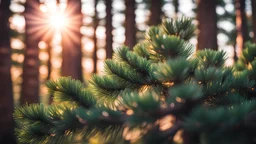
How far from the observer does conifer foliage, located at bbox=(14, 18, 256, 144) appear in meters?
0.80

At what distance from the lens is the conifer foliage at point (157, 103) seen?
0.80 meters

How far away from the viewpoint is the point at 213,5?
25.6 feet

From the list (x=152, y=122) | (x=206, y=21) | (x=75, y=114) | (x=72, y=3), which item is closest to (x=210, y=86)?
(x=152, y=122)

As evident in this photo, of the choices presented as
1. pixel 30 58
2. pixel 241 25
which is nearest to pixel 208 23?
pixel 241 25

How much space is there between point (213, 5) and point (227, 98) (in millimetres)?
7338

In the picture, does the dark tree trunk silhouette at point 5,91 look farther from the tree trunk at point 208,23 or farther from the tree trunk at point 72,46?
the tree trunk at point 208,23

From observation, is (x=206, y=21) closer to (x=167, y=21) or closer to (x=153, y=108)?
(x=167, y=21)

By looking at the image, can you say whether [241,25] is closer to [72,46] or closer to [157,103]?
[72,46]

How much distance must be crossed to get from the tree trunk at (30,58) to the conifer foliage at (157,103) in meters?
6.13

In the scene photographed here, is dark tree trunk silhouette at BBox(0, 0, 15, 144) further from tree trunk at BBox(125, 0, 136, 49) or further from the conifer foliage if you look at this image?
tree trunk at BBox(125, 0, 136, 49)

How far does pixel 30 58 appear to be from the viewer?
6984 millimetres

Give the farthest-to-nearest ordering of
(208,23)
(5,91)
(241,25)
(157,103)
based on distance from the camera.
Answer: (241,25)
(208,23)
(5,91)
(157,103)

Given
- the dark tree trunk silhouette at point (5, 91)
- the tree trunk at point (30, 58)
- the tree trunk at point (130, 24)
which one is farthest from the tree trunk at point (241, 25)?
the dark tree trunk silhouette at point (5, 91)

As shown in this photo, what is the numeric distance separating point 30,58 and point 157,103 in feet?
22.4
